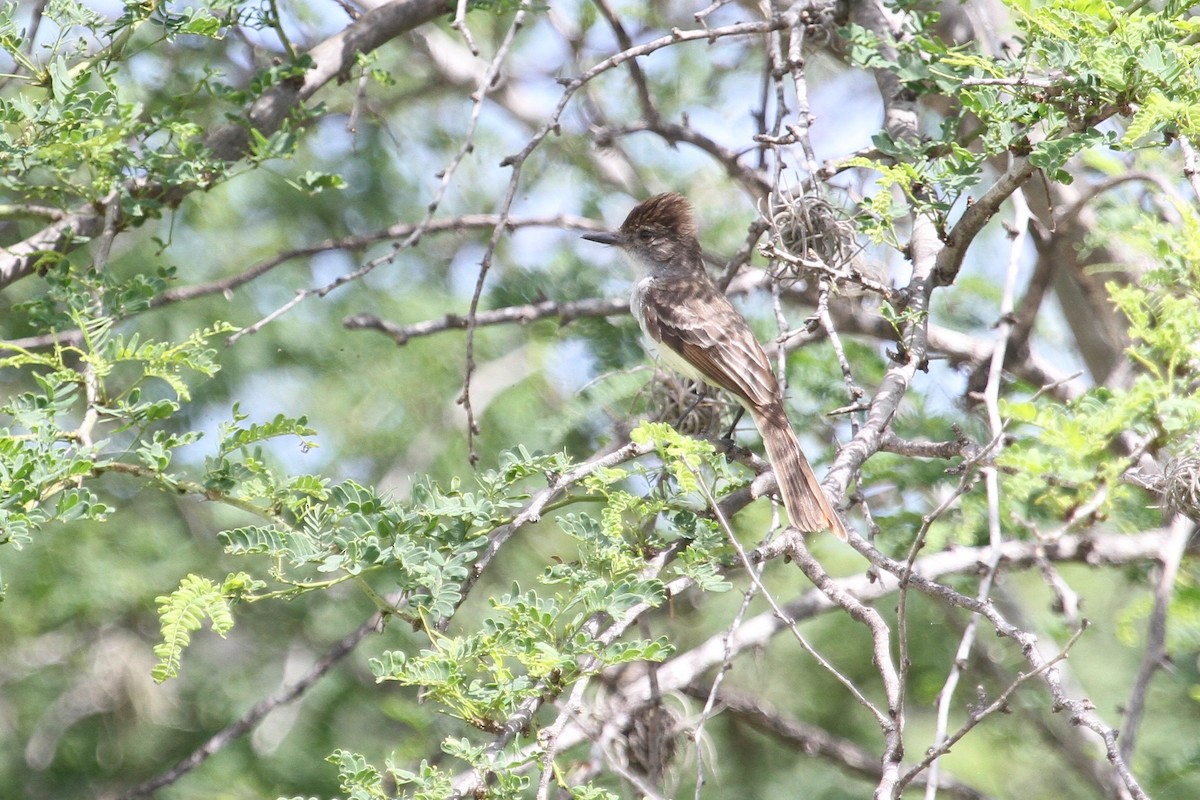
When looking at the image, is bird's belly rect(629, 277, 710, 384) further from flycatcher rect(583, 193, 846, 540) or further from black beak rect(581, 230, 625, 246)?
black beak rect(581, 230, 625, 246)

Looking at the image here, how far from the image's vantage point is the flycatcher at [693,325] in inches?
196

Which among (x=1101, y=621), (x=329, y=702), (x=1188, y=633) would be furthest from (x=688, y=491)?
(x=1101, y=621)

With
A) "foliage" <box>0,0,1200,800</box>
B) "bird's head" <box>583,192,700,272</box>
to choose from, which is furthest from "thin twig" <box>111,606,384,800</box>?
"bird's head" <box>583,192,700,272</box>

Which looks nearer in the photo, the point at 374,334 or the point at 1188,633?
the point at 1188,633

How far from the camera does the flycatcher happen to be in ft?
16.3

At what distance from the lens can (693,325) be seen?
556cm

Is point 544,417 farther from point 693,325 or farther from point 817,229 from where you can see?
point 817,229

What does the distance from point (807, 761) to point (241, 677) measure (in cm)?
337

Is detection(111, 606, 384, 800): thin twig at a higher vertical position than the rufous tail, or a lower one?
lower

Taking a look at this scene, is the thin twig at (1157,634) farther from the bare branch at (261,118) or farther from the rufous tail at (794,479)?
the bare branch at (261,118)

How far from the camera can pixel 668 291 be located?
231 inches

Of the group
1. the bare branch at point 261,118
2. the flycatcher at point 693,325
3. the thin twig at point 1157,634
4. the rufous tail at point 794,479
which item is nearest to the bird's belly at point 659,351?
the flycatcher at point 693,325

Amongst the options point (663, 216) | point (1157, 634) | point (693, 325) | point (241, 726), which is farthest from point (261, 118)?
point (1157, 634)

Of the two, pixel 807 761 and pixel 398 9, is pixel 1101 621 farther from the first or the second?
pixel 398 9
